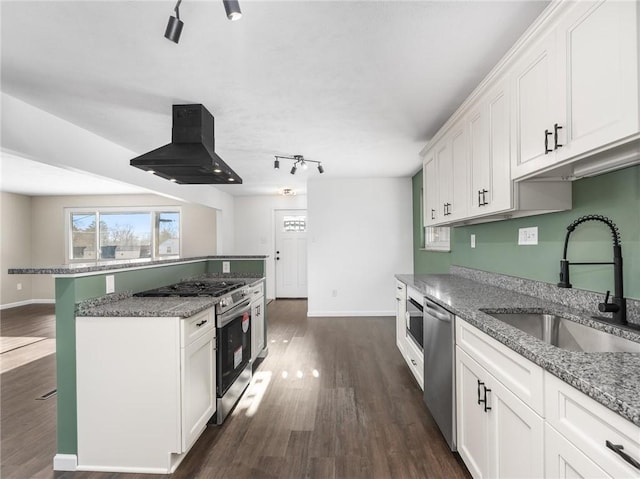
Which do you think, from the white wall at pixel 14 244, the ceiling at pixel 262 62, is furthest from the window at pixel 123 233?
the ceiling at pixel 262 62

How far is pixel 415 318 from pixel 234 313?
1.51 m

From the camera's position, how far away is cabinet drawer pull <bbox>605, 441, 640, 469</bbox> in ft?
2.28

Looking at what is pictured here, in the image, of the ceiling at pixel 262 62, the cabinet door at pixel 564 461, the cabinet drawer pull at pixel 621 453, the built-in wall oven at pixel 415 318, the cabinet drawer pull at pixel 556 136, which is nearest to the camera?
the cabinet drawer pull at pixel 621 453

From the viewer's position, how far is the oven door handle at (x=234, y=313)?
2258 mm

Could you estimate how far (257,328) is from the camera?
3209 millimetres

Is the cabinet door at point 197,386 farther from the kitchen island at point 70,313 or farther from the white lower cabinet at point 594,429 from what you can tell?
the white lower cabinet at point 594,429

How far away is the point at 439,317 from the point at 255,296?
73.0 inches

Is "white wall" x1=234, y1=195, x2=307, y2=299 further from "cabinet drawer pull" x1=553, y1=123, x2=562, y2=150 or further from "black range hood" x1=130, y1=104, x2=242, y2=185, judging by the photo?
"cabinet drawer pull" x1=553, y1=123, x2=562, y2=150

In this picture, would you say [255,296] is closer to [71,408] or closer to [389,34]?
[71,408]

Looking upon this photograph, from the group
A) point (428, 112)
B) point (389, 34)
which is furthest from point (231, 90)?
point (428, 112)

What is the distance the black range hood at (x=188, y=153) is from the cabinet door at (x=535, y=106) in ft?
6.36

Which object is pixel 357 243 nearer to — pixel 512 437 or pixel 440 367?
pixel 440 367

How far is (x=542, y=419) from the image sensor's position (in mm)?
1030

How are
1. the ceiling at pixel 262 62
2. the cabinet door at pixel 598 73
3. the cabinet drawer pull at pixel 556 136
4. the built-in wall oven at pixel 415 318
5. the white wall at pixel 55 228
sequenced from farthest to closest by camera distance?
the white wall at pixel 55 228 → the built-in wall oven at pixel 415 318 → the ceiling at pixel 262 62 → the cabinet drawer pull at pixel 556 136 → the cabinet door at pixel 598 73
